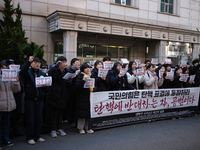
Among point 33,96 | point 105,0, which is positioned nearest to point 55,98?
point 33,96

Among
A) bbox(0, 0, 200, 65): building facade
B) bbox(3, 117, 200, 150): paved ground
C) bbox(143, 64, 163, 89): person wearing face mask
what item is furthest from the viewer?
bbox(0, 0, 200, 65): building facade

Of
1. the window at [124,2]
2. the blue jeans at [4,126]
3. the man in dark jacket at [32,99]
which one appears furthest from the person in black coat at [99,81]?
the window at [124,2]

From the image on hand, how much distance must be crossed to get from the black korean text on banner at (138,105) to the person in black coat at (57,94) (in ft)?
2.83

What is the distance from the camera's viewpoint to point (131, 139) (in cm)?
512

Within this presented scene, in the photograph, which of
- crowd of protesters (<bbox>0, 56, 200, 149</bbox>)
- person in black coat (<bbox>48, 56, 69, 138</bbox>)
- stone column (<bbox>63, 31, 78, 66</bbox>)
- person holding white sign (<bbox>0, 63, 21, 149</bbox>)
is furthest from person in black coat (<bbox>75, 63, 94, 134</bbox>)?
stone column (<bbox>63, 31, 78, 66</bbox>)

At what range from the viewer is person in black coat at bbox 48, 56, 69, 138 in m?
5.19

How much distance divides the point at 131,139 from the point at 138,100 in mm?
1627

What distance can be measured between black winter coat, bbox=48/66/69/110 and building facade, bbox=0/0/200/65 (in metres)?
6.49

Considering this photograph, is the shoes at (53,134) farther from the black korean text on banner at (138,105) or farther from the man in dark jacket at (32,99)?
the black korean text on banner at (138,105)

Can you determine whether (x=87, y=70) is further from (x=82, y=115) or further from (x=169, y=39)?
(x=169, y=39)

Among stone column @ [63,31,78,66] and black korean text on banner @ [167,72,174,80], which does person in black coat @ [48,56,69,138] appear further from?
stone column @ [63,31,78,66]

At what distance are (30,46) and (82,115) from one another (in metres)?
4.56

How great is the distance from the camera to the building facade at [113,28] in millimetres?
11711

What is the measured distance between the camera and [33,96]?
4.79m
